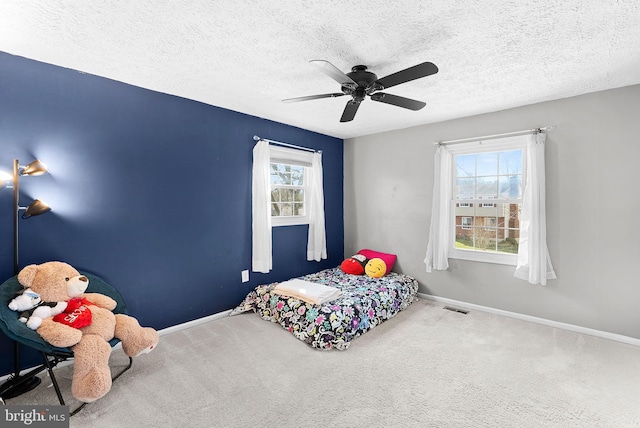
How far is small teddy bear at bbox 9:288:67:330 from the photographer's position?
190cm

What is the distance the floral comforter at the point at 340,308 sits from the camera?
2807mm

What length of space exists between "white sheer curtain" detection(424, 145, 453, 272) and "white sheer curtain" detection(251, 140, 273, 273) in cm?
210

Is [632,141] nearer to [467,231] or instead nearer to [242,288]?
[467,231]

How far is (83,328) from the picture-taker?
80.4 inches

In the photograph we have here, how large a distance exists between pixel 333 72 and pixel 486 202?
9.01ft

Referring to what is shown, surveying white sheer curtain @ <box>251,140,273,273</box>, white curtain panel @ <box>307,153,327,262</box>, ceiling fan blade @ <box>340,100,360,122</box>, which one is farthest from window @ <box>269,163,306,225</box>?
ceiling fan blade @ <box>340,100,360,122</box>

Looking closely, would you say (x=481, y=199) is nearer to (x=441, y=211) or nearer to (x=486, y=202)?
(x=486, y=202)

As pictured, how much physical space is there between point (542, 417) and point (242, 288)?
115 inches

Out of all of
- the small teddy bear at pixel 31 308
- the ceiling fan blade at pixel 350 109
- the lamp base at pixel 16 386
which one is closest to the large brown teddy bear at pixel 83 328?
the small teddy bear at pixel 31 308

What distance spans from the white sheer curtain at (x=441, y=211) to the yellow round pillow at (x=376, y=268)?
1.99ft

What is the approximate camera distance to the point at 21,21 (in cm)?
182

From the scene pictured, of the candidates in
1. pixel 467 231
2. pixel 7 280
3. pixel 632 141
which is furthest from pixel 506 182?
pixel 7 280

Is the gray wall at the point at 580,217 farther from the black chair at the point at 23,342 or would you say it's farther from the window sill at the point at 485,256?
the black chair at the point at 23,342

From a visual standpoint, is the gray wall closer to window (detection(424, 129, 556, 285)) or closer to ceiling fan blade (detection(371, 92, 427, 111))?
window (detection(424, 129, 556, 285))
